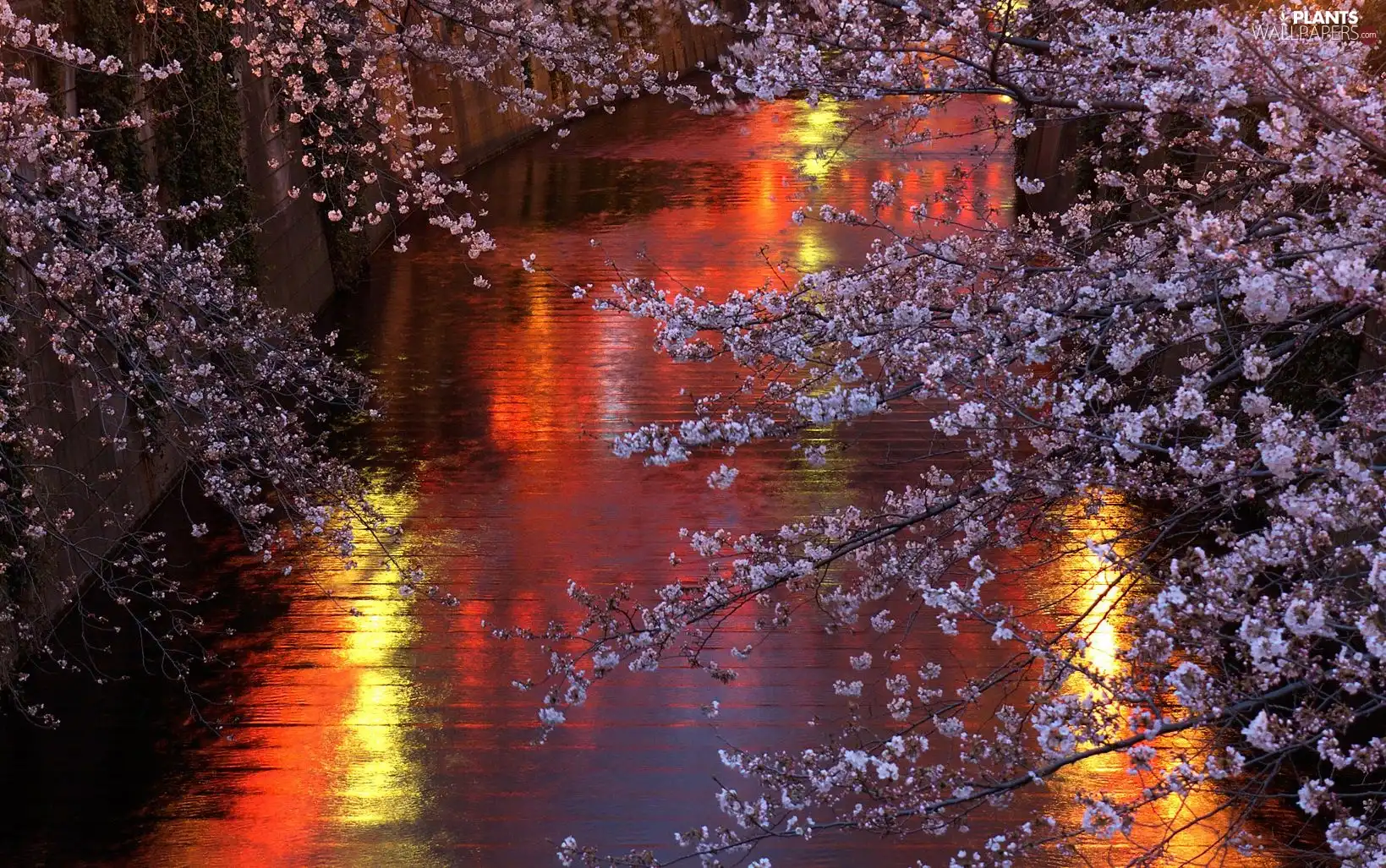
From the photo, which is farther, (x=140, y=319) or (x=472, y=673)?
(x=472, y=673)

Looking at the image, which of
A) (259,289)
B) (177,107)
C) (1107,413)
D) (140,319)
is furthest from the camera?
(259,289)

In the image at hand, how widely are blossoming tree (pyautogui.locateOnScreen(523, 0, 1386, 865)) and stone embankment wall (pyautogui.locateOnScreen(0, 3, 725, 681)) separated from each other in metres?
2.42

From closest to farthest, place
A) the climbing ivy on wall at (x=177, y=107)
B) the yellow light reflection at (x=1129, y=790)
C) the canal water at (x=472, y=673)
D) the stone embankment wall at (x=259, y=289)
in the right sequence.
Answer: the yellow light reflection at (x=1129, y=790) < the canal water at (x=472, y=673) < the stone embankment wall at (x=259, y=289) < the climbing ivy on wall at (x=177, y=107)

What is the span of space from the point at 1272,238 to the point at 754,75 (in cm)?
147

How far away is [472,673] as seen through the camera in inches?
244

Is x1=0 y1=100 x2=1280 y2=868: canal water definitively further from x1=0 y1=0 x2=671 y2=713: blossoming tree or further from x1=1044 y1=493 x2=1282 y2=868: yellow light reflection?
x1=0 y1=0 x2=671 y2=713: blossoming tree

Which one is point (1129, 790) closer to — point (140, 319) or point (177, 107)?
point (140, 319)

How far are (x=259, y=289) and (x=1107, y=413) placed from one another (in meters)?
7.63

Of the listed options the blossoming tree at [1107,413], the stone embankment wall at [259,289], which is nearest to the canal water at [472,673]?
the blossoming tree at [1107,413]

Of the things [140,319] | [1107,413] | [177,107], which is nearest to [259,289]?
[177,107]

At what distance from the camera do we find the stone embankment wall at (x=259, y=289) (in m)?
6.62

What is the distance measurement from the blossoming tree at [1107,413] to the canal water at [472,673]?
327 mm

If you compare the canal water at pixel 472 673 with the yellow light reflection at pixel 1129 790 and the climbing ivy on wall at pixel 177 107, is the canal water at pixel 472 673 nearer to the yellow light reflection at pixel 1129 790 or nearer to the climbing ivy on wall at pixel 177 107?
the yellow light reflection at pixel 1129 790

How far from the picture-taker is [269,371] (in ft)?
18.4
